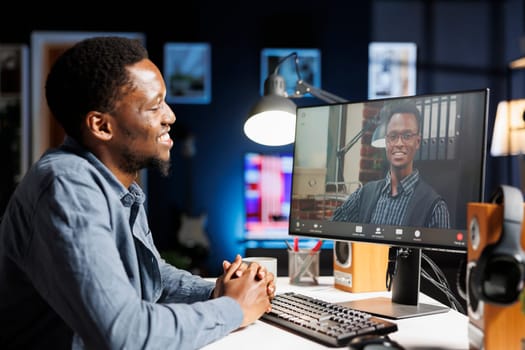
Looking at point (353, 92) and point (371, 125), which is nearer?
point (371, 125)

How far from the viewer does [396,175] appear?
4.10 ft

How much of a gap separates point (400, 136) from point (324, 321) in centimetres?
47

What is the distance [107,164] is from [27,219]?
24 centimetres

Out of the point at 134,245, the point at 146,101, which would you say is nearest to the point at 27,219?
the point at 134,245

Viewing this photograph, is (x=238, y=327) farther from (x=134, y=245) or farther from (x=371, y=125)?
(x=371, y=125)

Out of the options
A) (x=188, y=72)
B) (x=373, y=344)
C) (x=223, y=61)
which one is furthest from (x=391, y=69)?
(x=373, y=344)

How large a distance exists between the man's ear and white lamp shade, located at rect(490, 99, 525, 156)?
3.73m

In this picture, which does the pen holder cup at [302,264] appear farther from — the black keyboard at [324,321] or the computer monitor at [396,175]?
the black keyboard at [324,321]

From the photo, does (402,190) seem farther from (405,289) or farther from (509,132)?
(509,132)

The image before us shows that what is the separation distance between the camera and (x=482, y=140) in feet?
3.64

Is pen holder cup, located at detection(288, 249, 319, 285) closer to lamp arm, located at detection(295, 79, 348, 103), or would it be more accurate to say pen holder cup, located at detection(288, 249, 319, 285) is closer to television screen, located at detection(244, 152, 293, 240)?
lamp arm, located at detection(295, 79, 348, 103)

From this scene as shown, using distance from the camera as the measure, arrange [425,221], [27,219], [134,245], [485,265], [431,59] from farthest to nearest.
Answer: [431,59]
[425,221]
[134,245]
[27,219]
[485,265]

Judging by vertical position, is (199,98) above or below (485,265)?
above

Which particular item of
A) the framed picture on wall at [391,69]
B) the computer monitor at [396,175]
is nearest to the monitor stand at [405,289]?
the computer monitor at [396,175]
